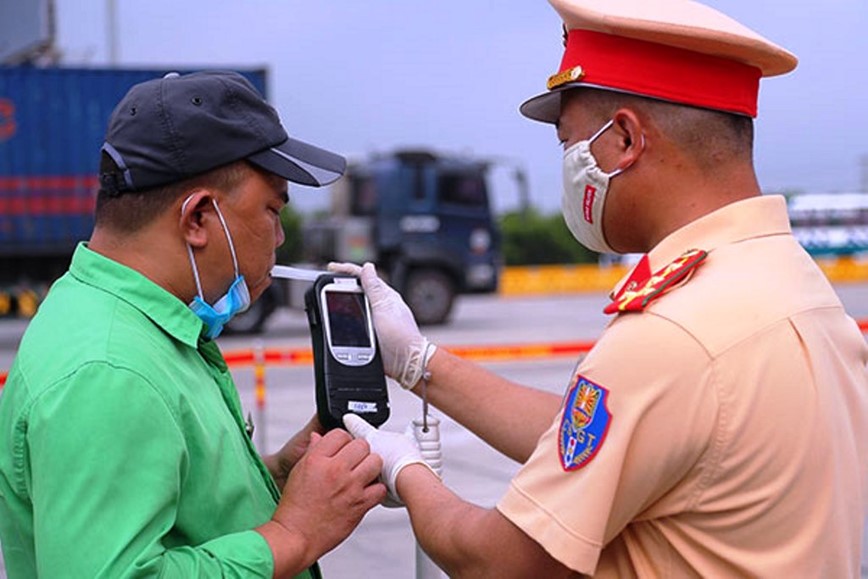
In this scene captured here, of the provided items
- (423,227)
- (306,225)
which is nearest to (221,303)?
(423,227)

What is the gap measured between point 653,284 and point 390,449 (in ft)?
2.04

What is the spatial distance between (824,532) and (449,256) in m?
14.6

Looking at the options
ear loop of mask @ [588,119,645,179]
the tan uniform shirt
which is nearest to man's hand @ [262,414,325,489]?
the tan uniform shirt

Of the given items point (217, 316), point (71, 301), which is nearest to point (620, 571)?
point (217, 316)

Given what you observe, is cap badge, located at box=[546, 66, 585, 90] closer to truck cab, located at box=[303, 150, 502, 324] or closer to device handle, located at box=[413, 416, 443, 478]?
device handle, located at box=[413, 416, 443, 478]

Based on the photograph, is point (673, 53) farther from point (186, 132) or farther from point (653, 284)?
point (186, 132)

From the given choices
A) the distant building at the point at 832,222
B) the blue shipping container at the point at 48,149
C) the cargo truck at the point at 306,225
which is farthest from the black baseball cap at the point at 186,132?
the distant building at the point at 832,222

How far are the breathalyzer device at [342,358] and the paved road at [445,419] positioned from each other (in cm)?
296

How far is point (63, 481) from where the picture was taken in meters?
1.62

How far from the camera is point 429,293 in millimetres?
16453

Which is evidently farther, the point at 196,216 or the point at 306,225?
the point at 306,225

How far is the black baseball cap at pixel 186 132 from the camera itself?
1.87 meters

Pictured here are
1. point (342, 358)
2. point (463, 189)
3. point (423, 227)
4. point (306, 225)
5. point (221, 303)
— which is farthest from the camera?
point (306, 225)

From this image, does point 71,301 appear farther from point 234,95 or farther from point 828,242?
point 828,242
